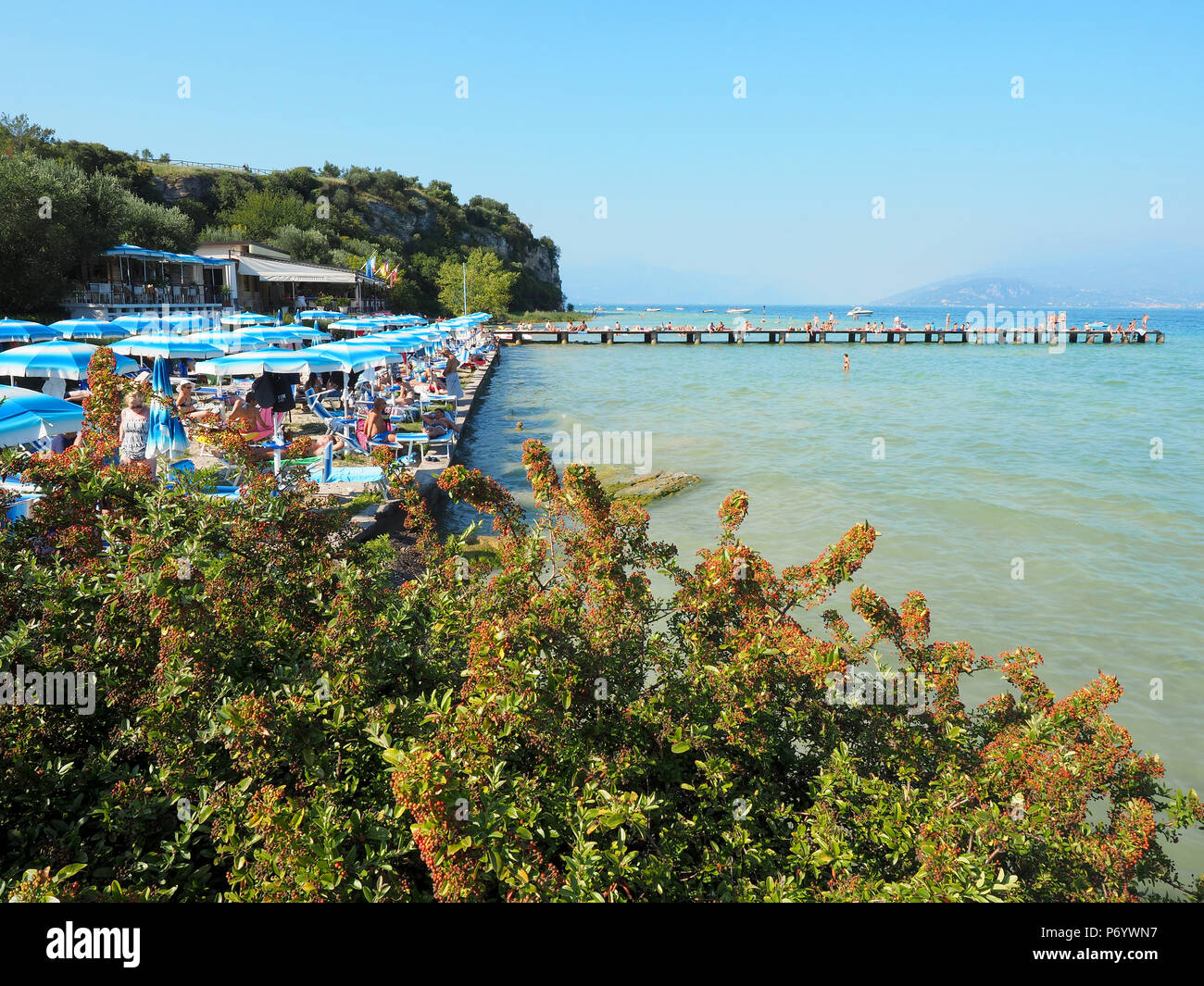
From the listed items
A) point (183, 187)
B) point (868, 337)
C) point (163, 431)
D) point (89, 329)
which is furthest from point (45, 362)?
point (868, 337)

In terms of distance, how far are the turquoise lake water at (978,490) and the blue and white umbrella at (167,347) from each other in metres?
6.30

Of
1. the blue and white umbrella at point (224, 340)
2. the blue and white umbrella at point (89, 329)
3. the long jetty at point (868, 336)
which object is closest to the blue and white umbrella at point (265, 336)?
the blue and white umbrella at point (224, 340)

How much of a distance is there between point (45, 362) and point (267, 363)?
4628 mm

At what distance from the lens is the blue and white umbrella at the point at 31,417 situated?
776 cm

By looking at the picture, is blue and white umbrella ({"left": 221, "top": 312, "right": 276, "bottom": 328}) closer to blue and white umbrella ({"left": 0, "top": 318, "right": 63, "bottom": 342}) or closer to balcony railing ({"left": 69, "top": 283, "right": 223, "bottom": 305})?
blue and white umbrella ({"left": 0, "top": 318, "right": 63, "bottom": 342})

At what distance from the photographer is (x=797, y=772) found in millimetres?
3451

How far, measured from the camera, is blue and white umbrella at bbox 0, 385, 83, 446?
7.76m

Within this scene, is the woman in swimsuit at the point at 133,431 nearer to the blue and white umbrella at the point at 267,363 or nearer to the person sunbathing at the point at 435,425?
the blue and white umbrella at the point at 267,363

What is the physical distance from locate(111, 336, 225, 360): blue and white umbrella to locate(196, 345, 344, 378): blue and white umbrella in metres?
3.17

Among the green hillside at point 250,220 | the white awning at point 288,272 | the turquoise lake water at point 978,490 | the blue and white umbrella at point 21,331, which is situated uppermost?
→ the green hillside at point 250,220

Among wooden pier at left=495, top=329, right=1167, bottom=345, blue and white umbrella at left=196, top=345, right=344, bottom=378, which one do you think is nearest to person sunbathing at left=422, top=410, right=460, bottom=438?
blue and white umbrella at left=196, top=345, right=344, bottom=378

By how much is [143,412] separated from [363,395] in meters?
7.22

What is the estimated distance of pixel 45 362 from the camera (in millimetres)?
13727
